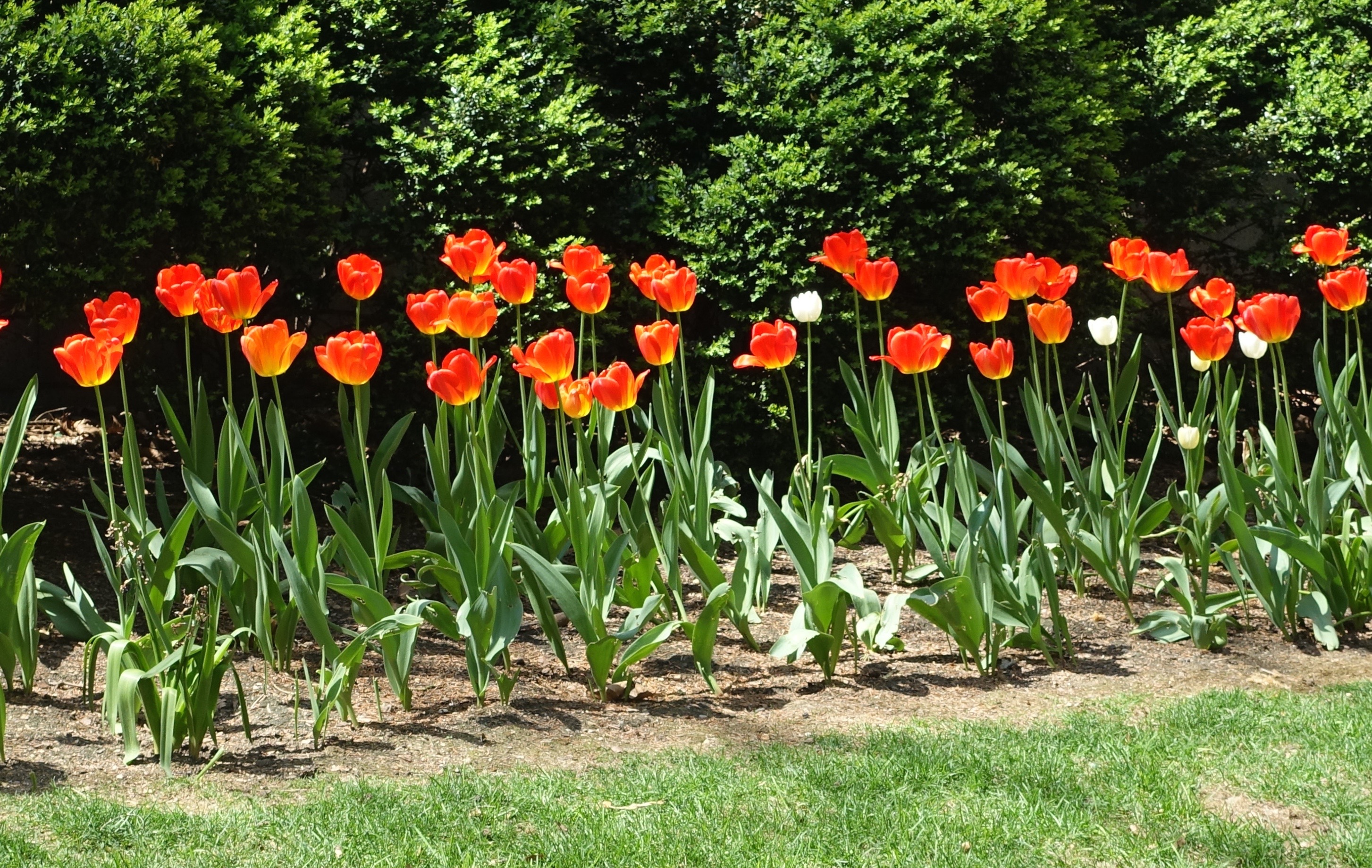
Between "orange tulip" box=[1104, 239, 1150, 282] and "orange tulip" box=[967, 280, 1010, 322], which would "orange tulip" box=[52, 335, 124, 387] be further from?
"orange tulip" box=[1104, 239, 1150, 282]

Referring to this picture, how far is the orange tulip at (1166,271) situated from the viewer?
422 centimetres

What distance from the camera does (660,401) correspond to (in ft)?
14.2

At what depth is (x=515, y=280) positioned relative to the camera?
12.8ft

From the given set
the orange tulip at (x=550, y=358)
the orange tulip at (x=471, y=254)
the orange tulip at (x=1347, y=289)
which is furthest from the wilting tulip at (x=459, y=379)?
the orange tulip at (x=1347, y=289)

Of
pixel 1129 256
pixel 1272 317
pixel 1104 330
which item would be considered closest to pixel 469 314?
pixel 1104 330

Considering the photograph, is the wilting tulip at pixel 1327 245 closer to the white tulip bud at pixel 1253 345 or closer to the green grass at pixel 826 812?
the white tulip bud at pixel 1253 345

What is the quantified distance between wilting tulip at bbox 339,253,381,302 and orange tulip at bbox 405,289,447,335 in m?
0.13

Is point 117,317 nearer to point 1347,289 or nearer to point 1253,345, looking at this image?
point 1253,345

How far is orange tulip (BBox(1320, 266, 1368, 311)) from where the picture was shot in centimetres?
416

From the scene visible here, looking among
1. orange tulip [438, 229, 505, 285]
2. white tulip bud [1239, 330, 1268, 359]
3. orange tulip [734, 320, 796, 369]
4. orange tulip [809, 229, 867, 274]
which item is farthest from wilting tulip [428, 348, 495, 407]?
white tulip bud [1239, 330, 1268, 359]

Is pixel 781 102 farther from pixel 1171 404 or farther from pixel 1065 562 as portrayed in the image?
pixel 1171 404

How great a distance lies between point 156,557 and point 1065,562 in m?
2.87

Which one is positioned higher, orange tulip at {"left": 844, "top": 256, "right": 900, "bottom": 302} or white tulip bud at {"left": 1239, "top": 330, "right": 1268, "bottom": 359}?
orange tulip at {"left": 844, "top": 256, "right": 900, "bottom": 302}

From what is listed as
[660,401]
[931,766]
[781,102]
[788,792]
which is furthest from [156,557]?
[781,102]
